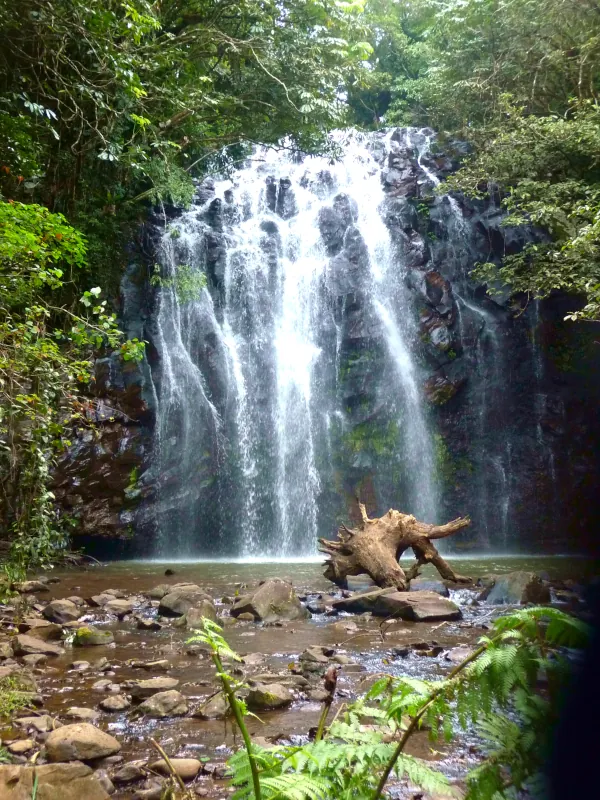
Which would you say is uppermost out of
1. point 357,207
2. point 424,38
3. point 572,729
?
point 424,38

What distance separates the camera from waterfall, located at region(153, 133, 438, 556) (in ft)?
50.3

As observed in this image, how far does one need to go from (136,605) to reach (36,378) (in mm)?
3151

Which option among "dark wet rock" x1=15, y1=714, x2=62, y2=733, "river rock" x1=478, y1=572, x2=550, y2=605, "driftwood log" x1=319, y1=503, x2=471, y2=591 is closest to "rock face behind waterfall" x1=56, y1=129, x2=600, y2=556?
"driftwood log" x1=319, y1=503, x2=471, y2=591

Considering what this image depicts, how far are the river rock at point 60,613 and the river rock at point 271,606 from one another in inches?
66.0

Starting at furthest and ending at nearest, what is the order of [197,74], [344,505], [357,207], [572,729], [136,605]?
[357,207]
[344,505]
[197,74]
[136,605]
[572,729]

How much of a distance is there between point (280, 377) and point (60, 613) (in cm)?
1092

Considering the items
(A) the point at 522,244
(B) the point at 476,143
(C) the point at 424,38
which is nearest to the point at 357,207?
(B) the point at 476,143

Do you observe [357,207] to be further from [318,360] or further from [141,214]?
[141,214]

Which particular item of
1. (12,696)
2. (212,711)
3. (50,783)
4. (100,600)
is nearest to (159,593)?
(100,600)

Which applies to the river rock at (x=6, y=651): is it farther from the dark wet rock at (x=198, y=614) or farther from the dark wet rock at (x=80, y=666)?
the dark wet rock at (x=198, y=614)

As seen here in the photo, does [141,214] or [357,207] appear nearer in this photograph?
[141,214]

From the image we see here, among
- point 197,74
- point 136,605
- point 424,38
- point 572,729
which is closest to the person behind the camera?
point 572,729

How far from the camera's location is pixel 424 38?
25.9 m

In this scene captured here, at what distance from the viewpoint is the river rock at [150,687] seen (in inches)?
A: 151
